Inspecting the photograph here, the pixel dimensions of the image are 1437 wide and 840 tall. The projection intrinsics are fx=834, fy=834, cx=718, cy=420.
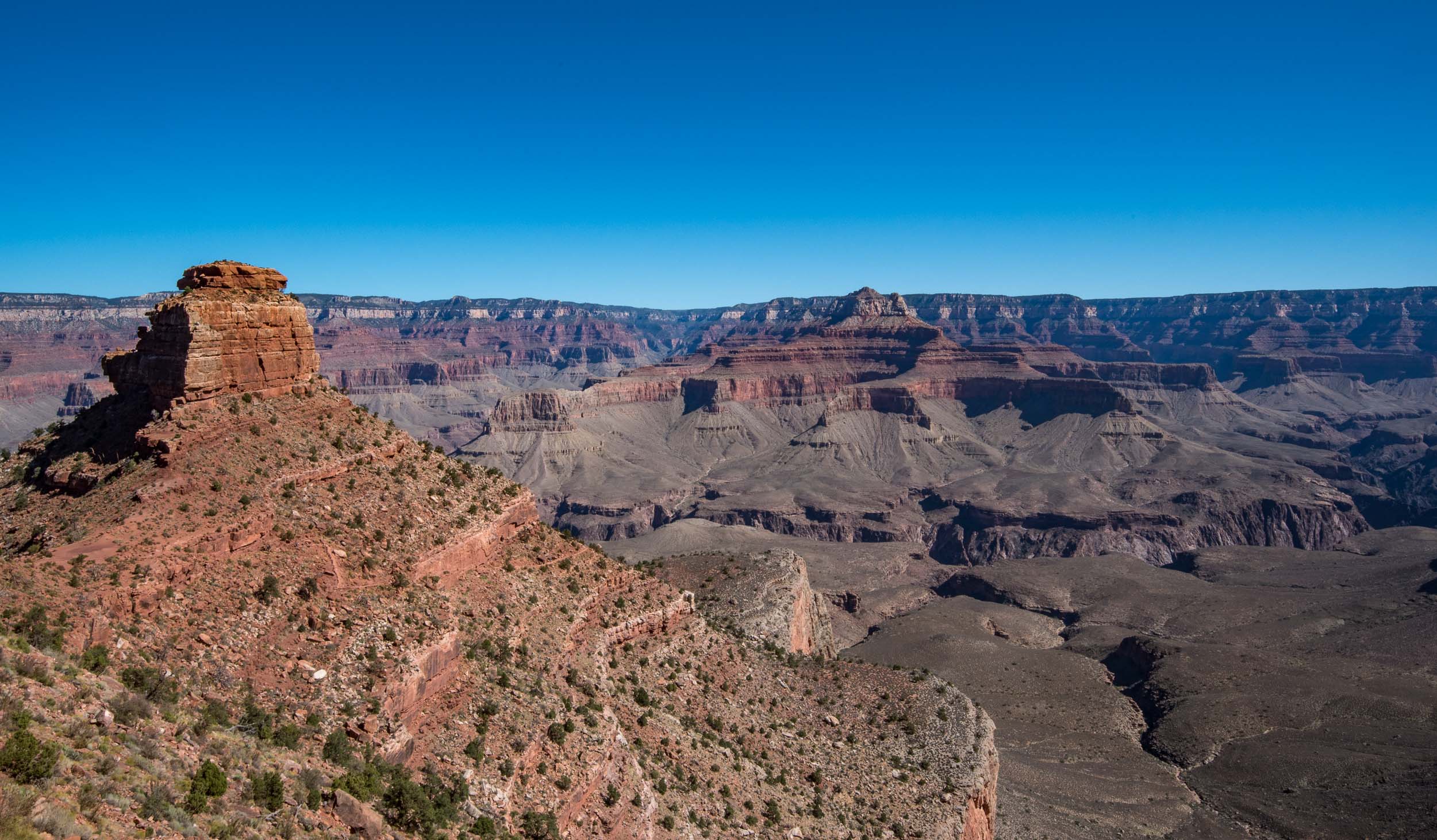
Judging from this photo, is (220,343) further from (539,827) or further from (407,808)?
(539,827)

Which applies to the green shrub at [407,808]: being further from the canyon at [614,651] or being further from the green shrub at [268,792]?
the green shrub at [268,792]

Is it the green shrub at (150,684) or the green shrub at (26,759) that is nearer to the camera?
the green shrub at (26,759)

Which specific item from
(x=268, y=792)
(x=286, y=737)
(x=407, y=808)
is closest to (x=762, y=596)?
(x=407, y=808)

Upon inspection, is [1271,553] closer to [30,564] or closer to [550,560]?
[550,560]

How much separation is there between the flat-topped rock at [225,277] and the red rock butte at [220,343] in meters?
0.03

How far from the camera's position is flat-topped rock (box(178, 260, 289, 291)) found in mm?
28656

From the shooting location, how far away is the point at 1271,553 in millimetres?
119250

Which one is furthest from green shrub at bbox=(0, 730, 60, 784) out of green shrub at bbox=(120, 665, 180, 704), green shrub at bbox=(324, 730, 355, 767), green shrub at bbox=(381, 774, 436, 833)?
green shrub at bbox=(381, 774, 436, 833)

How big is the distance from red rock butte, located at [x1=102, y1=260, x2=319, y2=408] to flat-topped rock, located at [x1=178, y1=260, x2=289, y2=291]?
0.03 metres

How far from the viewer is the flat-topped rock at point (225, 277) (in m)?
28.7

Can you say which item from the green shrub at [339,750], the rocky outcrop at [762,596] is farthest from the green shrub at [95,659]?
the rocky outcrop at [762,596]

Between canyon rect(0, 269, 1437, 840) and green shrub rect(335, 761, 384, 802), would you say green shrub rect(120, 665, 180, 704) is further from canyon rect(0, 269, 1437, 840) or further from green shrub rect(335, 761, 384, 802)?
green shrub rect(335, 761, 384, 802)

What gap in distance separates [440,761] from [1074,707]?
58.3 metres

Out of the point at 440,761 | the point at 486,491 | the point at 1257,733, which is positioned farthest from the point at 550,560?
the point at 1257,733
